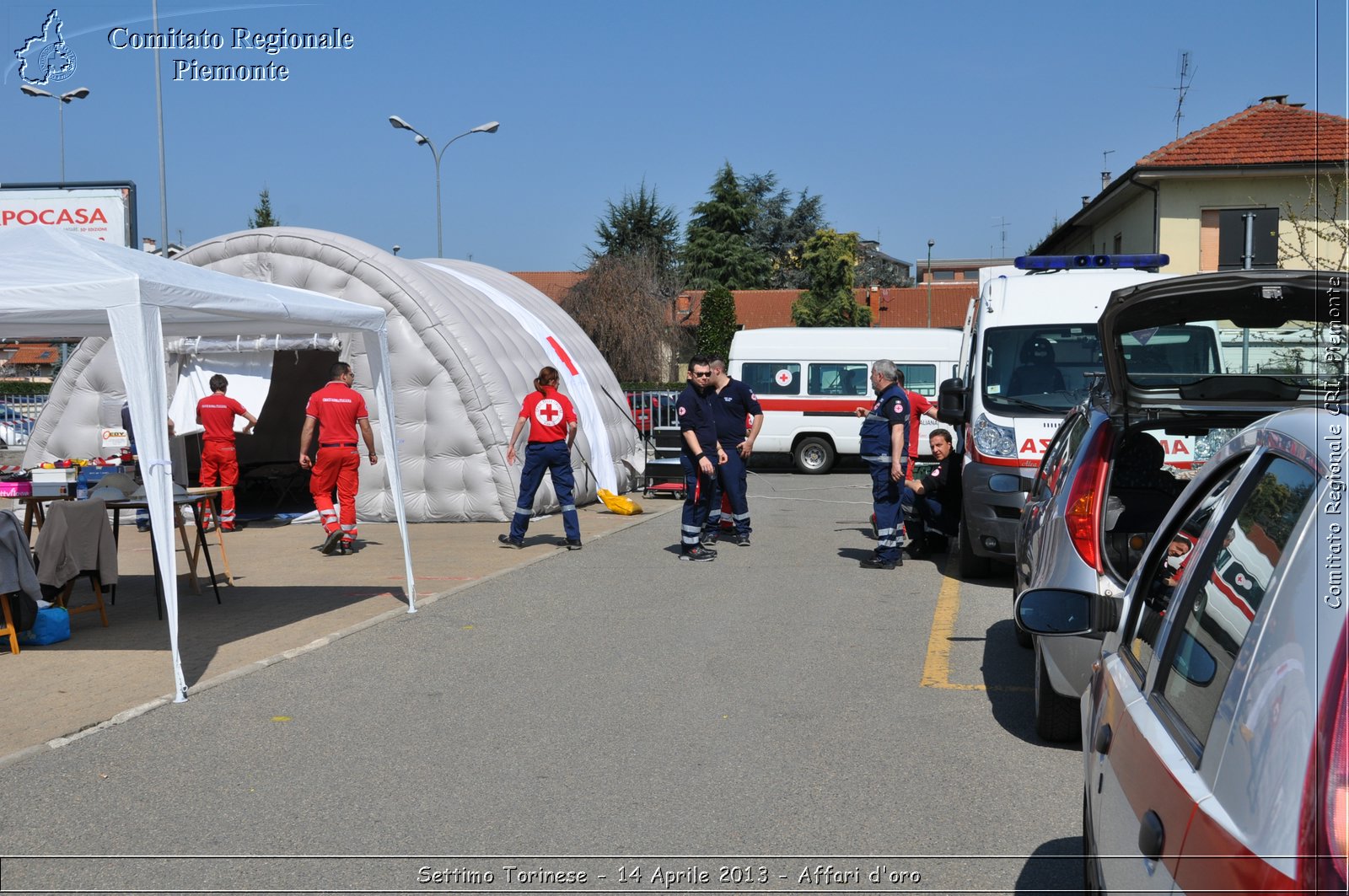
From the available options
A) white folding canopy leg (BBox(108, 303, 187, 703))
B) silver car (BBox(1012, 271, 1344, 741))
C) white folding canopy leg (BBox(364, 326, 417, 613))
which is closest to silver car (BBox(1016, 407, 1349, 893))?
silver car (BBox(1012, 271, 1344, 741))

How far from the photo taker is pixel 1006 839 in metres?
4.39

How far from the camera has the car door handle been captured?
79.2 inches

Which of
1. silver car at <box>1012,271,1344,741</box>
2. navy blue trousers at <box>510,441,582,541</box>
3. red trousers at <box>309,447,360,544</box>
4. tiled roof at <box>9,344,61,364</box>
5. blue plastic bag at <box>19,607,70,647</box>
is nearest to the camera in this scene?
silver car at <box>1012,271,1344,741</box>

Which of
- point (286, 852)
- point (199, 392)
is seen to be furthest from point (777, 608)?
point (199, 392)

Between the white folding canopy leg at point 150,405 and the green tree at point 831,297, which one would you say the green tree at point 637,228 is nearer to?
the green tree at point 831,297

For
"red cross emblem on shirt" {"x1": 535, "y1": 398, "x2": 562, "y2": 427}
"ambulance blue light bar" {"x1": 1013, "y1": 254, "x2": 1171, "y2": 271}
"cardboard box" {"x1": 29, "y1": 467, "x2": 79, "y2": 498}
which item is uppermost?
"ambulance blue light bar" {"x1": 1013, "y1": 254, "x2": 1171, "y2": 271}

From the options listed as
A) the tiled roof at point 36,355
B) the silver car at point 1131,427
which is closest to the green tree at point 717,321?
the tiled roof at point 36,355

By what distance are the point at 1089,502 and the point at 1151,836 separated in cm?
350

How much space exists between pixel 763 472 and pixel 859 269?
6671 cm

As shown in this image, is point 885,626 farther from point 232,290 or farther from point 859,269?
point 859,269

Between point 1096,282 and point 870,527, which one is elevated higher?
point 1096,282

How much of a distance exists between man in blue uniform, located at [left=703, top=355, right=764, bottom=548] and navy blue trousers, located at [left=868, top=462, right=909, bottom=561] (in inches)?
73.5

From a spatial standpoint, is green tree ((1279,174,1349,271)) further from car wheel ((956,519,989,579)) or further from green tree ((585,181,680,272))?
green tree ((585,181,680,272))

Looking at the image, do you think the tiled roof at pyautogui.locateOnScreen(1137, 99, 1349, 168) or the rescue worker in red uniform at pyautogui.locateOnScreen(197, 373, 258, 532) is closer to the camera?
the rescue worker in red uniform at pyautogui.locateOnScreen(197, 373, 258, 532)
